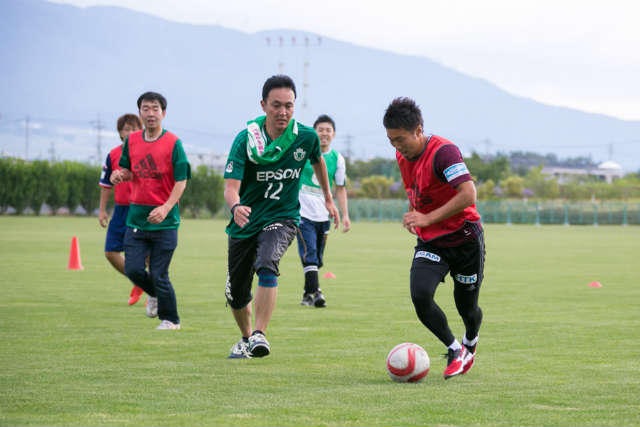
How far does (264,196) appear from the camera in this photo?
23.2 ft

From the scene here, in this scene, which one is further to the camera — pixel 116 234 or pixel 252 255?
pixel 116 234

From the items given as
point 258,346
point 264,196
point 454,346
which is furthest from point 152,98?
point 454,346

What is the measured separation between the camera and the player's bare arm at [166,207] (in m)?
8.30

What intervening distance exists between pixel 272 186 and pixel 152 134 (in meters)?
2.34

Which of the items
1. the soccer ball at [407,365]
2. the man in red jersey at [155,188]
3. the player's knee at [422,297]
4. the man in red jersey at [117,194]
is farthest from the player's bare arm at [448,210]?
the man in red jersey at [117,194]

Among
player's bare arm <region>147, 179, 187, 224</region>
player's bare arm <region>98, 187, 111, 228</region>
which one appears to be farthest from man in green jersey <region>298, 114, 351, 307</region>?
player's bare arm <region>147, 179, 187, 224</region>

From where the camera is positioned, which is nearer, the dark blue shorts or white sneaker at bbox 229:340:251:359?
white sneaker at bbox 229:340:251:359

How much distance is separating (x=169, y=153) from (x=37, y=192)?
54096 mm

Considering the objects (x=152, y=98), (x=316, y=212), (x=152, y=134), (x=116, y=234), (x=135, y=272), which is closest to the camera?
(x=152, y=98)

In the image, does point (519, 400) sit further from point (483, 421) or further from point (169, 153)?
point (169, 153)

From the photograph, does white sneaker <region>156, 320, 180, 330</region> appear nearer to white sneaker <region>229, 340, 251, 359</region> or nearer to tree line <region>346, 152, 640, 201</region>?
white sneaker <region>229, 340, 251, 359</region>

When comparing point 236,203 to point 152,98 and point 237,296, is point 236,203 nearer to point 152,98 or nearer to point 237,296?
point 237,296

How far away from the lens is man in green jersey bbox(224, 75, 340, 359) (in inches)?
269

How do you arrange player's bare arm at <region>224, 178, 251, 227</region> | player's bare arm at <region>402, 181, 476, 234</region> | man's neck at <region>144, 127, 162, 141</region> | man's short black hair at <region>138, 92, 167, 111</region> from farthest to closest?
man's neck at <region>144, 127, 162, 141</region>, man's short black hair at <region>138, 92, 167, 111</region>, player's bare arm at <region>224, 178, 251, 227</region>, player's bare arm at <region>402, 181, 476, 234</region>
